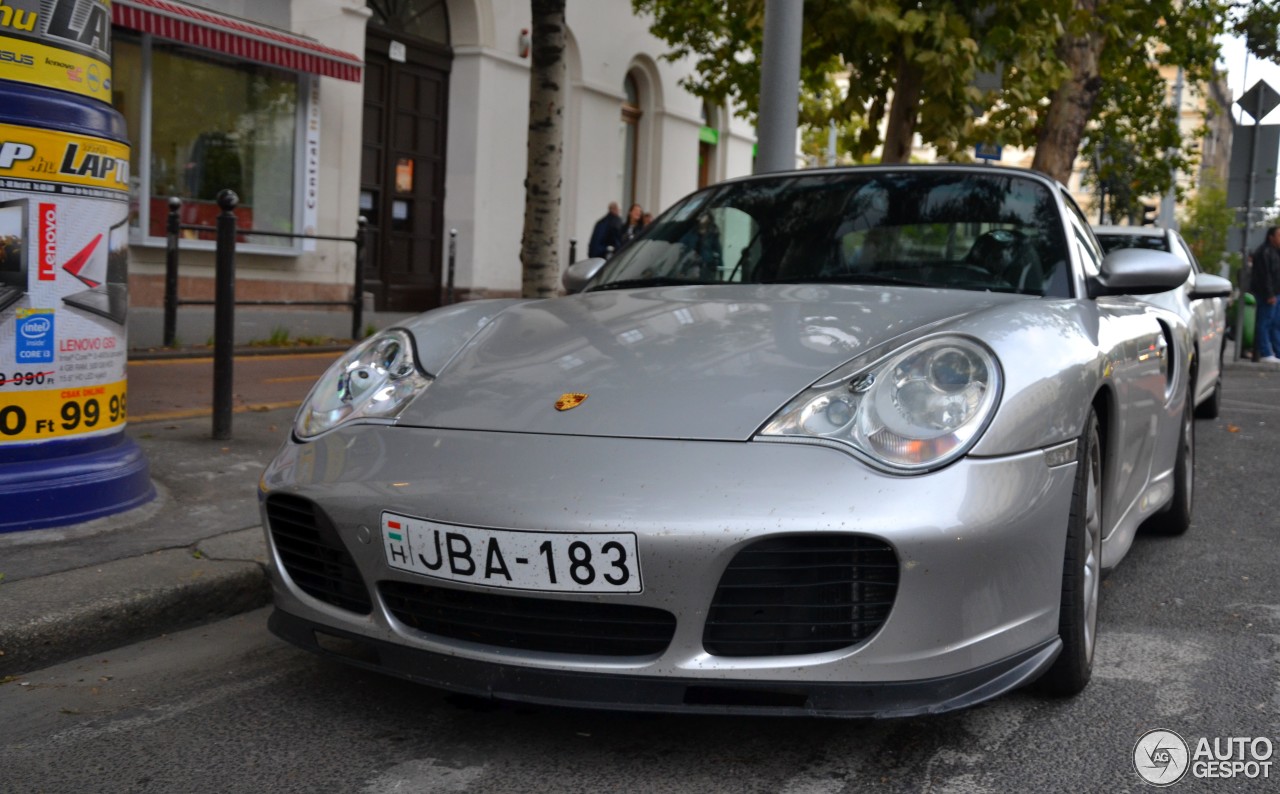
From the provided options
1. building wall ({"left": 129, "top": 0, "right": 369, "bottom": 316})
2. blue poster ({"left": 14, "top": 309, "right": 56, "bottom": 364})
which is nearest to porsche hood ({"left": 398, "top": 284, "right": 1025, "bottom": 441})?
blue poster ({"left": 14, "top": 309, "right": 56, "bottom": 364})

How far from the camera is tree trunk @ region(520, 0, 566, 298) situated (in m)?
7.59

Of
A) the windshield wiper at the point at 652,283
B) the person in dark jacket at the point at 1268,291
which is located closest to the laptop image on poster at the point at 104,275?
the windshield wiper at the point at 652,283

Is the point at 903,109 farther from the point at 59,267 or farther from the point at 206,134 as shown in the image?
the point at 59,267

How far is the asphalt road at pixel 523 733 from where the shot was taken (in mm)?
2604

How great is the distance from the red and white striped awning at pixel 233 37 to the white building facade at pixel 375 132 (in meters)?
0.02

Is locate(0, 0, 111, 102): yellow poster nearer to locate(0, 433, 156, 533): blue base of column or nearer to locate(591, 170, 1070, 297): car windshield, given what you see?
locate(0, 433, 156, 533): blue base of column

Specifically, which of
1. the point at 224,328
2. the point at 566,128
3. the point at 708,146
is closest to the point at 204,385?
the point at 224,328

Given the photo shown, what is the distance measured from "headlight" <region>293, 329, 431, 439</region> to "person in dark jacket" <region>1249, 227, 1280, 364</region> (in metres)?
14.7

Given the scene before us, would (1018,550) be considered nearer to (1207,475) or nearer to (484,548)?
(484,548)

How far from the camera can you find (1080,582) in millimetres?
2945

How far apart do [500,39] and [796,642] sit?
15.9 m

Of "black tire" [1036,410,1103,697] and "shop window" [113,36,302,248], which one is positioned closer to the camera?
"black tire" [1036,410,1103,697]

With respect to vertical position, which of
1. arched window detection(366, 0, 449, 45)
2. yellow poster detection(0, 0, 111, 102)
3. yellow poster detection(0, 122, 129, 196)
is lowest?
yellow poster detection(0, 122, 129, 196)

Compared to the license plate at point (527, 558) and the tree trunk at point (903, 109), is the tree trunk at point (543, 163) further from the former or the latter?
the license plate at point (527, 558)
